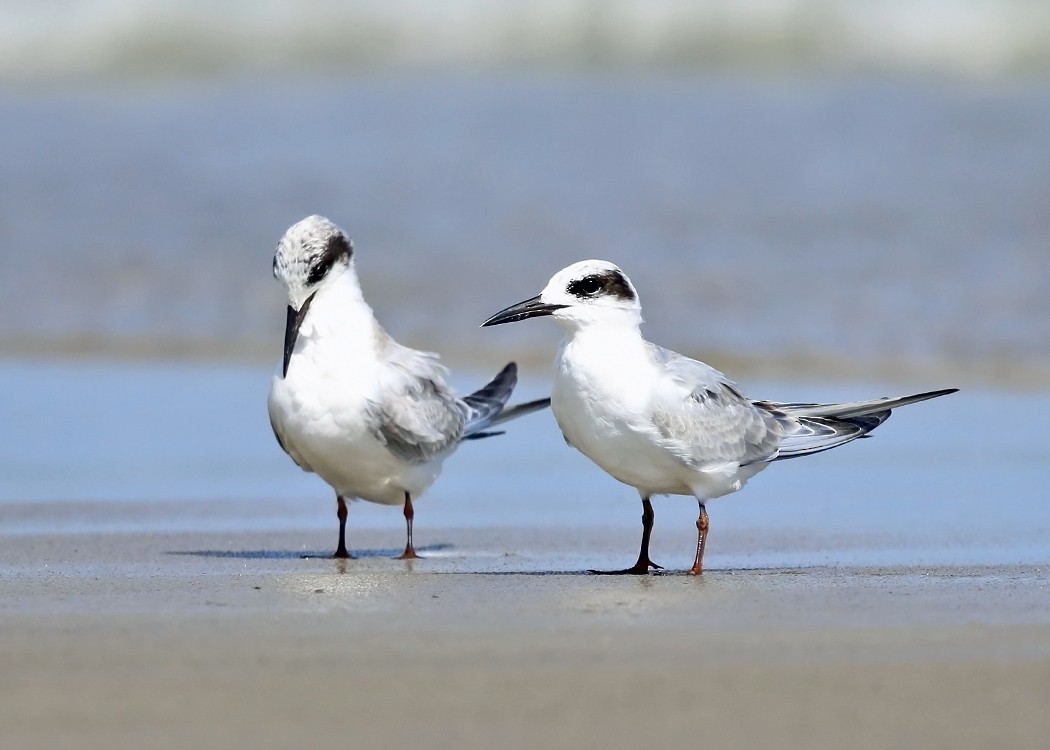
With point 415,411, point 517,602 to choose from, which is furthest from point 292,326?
point 517,602

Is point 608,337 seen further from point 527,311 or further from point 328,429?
point 328,429

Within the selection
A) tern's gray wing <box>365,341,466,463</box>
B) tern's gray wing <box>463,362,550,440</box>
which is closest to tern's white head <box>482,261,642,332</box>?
tern's gray wing <box>365,341,466,463</box>

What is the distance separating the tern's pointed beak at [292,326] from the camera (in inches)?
207

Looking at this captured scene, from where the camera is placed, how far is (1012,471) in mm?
6527

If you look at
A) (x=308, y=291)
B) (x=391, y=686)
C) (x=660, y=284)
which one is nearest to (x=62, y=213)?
(x=660, y=284)

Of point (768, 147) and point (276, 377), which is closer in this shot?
point (276, 377)

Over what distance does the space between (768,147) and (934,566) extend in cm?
932

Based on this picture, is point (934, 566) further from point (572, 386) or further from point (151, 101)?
point (151, 101)

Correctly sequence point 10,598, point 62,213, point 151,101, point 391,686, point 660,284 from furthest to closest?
point 151,101, point 62,213, point 660,284, point 10,598, point 391,686

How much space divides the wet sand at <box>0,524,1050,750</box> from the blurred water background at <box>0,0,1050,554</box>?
65.8 inches

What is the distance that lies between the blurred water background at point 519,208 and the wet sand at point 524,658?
167 cm

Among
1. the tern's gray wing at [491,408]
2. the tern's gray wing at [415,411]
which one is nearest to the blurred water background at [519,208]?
the tern's gray wing at [491,408]

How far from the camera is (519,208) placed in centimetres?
1223

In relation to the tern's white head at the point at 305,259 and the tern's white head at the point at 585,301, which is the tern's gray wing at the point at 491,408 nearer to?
the tern's white head at the point at 305,259
